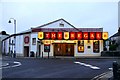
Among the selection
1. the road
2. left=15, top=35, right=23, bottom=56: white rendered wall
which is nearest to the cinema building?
left=15, top=35, right=23, bottom=56: white rendered wall

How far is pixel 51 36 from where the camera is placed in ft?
181

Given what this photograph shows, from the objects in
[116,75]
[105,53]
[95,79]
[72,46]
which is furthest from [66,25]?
[116,75]

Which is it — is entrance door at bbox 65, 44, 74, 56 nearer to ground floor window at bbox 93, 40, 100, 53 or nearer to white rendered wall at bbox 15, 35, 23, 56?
Answer: ground floor window at bbox 93, 40, 100, 53

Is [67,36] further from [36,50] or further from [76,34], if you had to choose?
[36,50]

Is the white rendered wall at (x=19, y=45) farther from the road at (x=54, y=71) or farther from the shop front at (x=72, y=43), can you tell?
the road at (x=54, y=71)

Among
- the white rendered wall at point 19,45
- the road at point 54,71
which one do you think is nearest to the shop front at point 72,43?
the white rendered wall at point 19,45

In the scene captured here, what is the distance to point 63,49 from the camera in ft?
187

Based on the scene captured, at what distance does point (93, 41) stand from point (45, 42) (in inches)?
347

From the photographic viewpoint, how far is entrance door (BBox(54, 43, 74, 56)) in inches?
2232

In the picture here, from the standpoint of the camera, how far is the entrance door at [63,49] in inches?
2232

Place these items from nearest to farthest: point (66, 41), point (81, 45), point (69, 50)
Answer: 1. point (81, 45)
2. point (66, 41)
3. point (69, 50)

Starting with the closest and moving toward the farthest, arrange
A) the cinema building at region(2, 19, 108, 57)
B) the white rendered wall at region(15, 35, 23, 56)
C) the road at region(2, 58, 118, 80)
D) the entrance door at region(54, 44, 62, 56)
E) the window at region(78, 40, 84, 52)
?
the road at region(2, 58, 118, 80) → the cinema building at region(2, 19, 108, 57) → the window at region(78, 40, 84, 52) → the entrance door at region(54, 44, 62, 56) → the white rendered wall at region(15, 35, 23, 56)

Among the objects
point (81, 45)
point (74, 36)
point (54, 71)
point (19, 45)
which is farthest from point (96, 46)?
point (54, 71)

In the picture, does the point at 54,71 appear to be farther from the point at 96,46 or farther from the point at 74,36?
the point at 96,46
